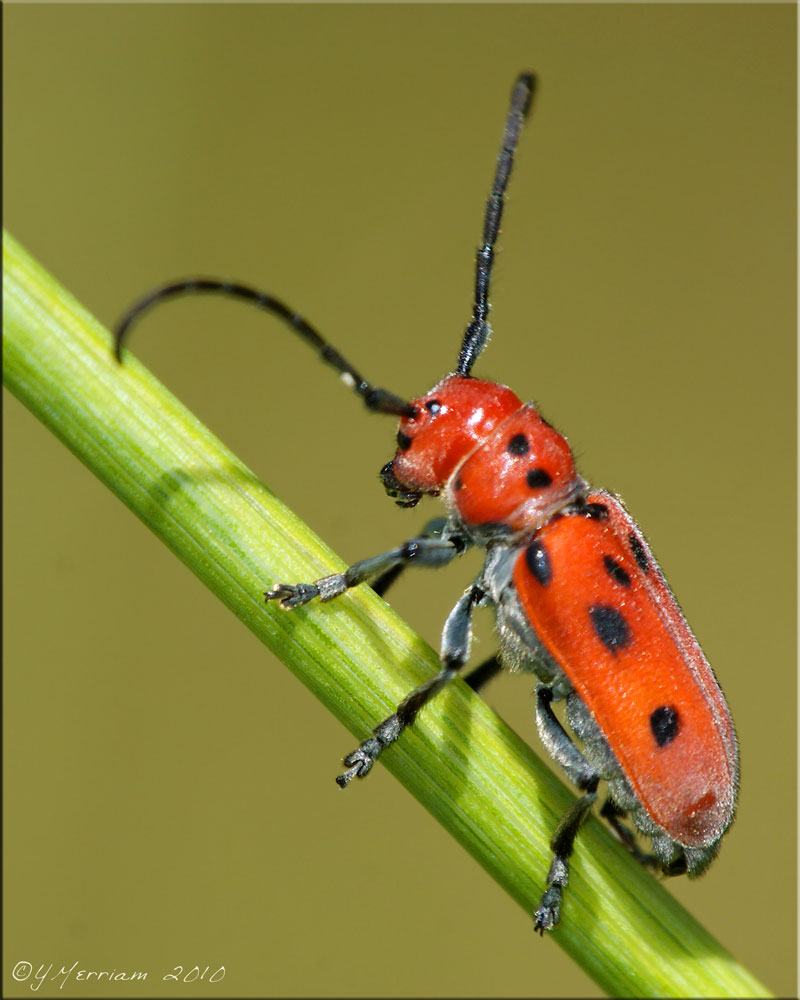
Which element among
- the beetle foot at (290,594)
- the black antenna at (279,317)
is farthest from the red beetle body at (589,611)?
the beetle foot at (290,594)

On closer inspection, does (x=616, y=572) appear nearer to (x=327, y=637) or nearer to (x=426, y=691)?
(x=426, y=691)

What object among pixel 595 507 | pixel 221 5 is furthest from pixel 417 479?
pixel 221 5

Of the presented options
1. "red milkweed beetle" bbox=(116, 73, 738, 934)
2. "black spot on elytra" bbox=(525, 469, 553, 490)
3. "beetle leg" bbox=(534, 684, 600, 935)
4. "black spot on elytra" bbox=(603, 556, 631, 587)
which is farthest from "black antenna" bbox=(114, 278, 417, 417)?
"beetle leg" bbox=(534, 684, 600, 935)

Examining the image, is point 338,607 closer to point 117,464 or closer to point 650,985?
point 117,464

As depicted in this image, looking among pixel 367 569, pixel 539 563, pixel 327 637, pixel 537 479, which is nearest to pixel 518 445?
pixel 537 479

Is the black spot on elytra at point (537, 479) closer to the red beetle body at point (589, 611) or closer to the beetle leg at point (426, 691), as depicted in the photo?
the red beetle body at point (589, 611)

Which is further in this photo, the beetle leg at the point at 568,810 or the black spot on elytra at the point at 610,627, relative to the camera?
the black spot on elytra at the point at 610,627
